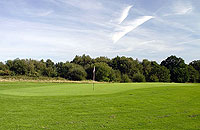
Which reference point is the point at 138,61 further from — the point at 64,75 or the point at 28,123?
the point at 28,123

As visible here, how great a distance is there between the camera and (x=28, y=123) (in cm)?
841

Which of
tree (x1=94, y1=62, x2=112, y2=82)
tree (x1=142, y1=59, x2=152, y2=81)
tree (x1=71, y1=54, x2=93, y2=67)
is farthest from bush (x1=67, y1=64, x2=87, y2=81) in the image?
tree (x1=142, y1=59, x2=152, y2=81)

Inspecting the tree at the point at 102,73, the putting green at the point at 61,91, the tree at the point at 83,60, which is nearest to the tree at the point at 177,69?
the tree at the point at 102,73

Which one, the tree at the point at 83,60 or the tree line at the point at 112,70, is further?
the tree at the point at 83,60

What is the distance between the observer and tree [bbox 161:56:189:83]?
8481 centimetres

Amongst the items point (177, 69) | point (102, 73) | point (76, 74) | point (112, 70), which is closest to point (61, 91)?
point (76, 74)

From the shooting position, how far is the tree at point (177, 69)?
84812 mm

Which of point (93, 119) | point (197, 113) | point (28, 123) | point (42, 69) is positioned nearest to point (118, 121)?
point (93, 119)

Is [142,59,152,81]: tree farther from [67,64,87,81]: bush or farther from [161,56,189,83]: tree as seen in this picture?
[67,64,87,81]: bush

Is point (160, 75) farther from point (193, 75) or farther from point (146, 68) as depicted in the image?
point (193, 75)

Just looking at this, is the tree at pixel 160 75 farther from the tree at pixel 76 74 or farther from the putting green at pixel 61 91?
the putting green at pixel 61 91

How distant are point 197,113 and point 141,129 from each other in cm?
484

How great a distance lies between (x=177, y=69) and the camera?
286 feet

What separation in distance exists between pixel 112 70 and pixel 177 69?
3216 centimetres
